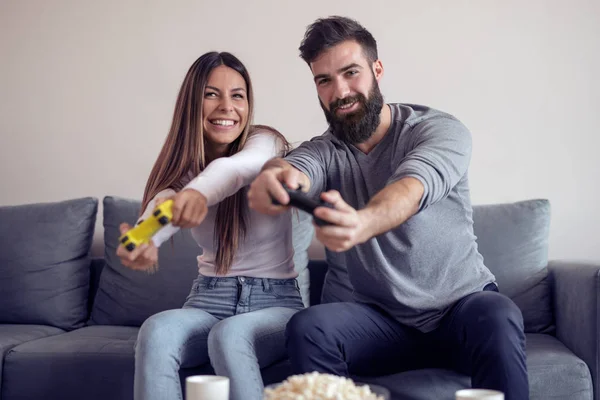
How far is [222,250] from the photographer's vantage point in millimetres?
1880

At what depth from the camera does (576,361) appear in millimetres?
1883

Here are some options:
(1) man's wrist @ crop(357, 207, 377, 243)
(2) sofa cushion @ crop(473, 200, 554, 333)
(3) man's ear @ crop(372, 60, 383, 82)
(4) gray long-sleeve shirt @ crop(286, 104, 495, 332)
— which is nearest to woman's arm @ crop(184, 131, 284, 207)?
(4) gray long-sleeve shirt @ crop(286, 104, 495, 332)

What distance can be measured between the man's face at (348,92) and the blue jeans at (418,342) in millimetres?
454

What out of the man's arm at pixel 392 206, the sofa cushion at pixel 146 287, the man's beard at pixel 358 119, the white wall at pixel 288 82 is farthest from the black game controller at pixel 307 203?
the white wall at pixel 288 82

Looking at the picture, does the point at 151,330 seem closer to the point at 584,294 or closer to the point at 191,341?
the point at 191,341

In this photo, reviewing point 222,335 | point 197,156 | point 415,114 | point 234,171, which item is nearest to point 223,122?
point 197,156

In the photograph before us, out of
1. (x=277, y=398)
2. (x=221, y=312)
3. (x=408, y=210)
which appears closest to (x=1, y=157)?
(x=221, y=312)

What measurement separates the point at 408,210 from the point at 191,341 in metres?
0.67

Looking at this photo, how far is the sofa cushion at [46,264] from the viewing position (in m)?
2.56

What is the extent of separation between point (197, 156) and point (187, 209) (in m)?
0.48

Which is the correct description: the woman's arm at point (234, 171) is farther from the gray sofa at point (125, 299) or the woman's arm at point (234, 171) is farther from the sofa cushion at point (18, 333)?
the sofa cushion at point (18, 333)

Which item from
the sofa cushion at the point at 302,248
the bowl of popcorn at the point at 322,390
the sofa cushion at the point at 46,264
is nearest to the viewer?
the bowl of popcorn at the point at 322,390

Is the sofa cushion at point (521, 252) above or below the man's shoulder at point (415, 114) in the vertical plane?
below

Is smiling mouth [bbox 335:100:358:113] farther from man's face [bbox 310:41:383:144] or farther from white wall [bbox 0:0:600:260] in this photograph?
white wall [bbox 0:0:600:260]
